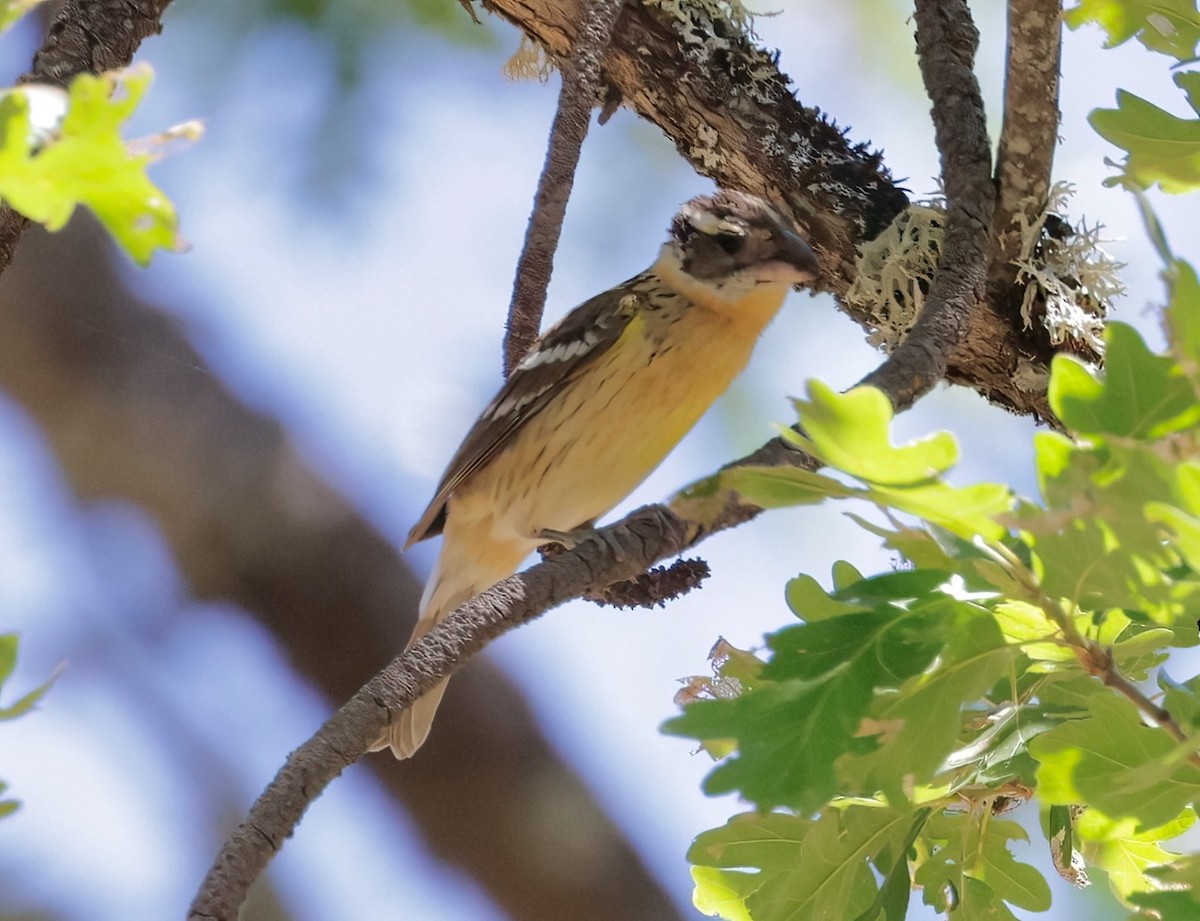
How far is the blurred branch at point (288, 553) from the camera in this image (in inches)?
131

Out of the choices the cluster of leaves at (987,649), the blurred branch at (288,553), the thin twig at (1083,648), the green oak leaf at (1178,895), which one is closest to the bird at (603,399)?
the blurred branch at (288,553)

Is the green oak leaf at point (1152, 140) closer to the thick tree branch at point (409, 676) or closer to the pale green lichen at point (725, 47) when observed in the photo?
the thick tree branch at point (409, 676)

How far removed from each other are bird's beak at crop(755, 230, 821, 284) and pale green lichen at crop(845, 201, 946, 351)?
125 mm

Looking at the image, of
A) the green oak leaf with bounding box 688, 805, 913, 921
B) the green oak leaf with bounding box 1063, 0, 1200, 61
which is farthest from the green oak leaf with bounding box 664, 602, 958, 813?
the green oak leaf with bounding box 1063, 0, 1200, 61

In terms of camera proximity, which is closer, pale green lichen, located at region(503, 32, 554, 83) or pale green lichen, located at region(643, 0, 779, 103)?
pale green lichen, located at region(643, 0, 779, 103)

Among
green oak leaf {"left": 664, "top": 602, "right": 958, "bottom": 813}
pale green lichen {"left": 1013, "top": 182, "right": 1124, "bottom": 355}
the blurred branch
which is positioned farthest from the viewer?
the blurred branch

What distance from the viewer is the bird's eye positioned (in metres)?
2.75

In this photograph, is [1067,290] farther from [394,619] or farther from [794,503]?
[394,619]

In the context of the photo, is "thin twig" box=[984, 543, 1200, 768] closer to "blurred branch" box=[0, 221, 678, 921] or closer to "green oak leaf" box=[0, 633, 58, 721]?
"green oak leaf" box=[0, 633, 58, 721]

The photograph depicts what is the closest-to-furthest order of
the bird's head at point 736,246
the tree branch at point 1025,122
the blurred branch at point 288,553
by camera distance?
the tree branch at point 1025,122, the bird's head at point 736,246, the blurred branch at point 288,553

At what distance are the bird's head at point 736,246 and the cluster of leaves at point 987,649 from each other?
138 cm

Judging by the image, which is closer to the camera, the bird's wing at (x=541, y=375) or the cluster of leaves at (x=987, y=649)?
the cluster of leaves at (x=987, y=649)

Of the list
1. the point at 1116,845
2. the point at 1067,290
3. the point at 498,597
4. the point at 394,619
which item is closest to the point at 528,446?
the point at 394,619

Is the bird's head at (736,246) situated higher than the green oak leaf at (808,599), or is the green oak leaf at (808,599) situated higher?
the bird's head at (736,246)
